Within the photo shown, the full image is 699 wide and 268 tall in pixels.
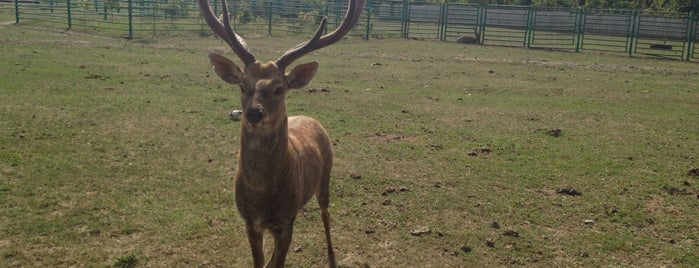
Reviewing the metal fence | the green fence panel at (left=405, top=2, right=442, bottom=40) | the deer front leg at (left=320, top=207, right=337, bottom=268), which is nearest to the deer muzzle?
the deer front leg at (left=320, top=207, right=337, bottom=268)

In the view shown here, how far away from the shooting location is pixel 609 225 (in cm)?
687

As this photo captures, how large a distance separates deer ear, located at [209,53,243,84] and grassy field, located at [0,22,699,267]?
5.94 feet

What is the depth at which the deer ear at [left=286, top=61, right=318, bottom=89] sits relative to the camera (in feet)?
16.7

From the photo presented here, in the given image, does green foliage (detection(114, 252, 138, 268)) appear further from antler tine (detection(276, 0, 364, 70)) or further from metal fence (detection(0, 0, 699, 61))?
metal fence (detection(0, 0, 699, 61))

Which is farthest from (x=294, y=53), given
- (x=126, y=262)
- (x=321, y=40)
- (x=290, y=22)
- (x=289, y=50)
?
(x=290, y=22)

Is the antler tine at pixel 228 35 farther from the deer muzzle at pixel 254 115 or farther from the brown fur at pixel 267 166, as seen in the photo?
the deer muzzle at pixel 254 115

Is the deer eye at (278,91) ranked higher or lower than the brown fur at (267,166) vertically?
higher

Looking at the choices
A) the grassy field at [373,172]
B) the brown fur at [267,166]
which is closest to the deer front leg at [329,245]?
the grassy field at [373,172]

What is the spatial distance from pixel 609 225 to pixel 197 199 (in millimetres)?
4996

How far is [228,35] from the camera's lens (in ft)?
16.9

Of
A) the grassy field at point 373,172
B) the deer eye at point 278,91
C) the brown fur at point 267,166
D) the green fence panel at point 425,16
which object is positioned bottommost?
the grassy field at point 373,172

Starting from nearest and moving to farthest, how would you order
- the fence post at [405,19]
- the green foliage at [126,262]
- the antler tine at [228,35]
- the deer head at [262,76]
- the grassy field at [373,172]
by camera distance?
the deer head at [262,76] → the antler tine at [228,35] → the green foliage at [126,262] → the grassy field at [373,172] → the fence post at [405,19]

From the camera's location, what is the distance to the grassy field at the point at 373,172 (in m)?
5.99

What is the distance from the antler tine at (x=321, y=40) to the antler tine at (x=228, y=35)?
278mm
